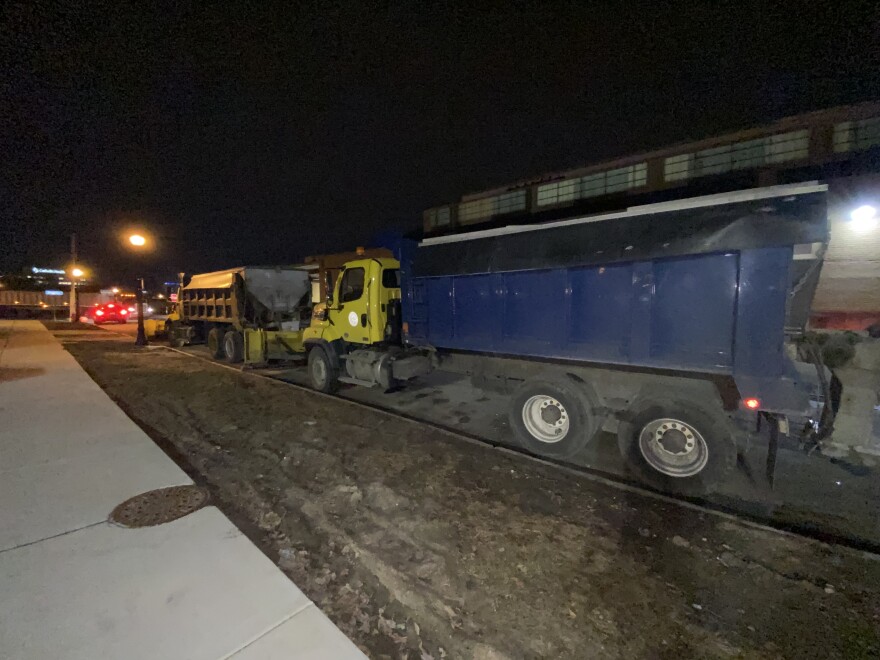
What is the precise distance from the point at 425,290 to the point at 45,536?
17.9 ft

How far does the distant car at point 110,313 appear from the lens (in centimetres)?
2892

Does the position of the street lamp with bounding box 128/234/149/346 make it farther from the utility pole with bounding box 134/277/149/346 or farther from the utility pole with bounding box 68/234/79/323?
the utility pole with bounding box 68/234/79/323

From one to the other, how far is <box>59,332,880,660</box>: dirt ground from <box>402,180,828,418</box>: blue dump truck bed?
64.0 inches

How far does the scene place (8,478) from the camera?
399cm

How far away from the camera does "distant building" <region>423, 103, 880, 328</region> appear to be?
23.8 feet

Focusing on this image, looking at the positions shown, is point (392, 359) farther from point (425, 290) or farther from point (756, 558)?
point (756, 558)

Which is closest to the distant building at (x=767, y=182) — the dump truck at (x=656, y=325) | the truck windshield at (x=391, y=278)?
the dump truck at (x=656, y=325)

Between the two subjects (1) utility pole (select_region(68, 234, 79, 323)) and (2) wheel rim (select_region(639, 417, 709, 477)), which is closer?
(2) wheel rim (select_region(639, 417, 709, 477))

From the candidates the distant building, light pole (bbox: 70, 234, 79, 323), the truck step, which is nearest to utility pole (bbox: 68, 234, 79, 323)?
light pole (bbox: 70, 234, 79, 323)

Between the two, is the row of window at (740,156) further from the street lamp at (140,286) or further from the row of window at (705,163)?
the street lamp at (140,286)

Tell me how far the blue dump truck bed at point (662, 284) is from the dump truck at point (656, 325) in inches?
0.5

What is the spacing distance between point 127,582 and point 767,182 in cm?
1090

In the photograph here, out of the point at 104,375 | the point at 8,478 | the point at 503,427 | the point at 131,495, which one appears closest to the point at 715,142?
the point at 503,427

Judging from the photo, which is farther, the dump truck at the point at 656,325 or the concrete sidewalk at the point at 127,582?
the dump truck at the point at 656,325
